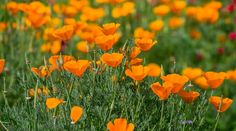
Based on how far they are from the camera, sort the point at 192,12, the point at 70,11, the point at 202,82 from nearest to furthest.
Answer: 1. the point at 202,82
2. the point at 70,11
3. the point at 192,12

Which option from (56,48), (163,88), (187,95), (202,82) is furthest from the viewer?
(202,82)

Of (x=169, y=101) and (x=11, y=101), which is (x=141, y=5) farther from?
(x=169, y=101)

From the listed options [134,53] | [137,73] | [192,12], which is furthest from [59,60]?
[192,12]

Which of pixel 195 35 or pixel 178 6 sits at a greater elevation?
pixel 178 6

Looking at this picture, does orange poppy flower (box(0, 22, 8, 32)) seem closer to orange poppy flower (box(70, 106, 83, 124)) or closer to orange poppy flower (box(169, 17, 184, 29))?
orange poppy flower (box(169, 17, 184, 29))

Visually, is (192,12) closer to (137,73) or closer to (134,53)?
(134,53)

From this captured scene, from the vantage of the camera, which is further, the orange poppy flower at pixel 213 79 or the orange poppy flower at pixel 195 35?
the orange poppy flower at pixel 195 35

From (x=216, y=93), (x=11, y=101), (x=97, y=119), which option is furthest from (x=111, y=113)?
(x=216, y=93)

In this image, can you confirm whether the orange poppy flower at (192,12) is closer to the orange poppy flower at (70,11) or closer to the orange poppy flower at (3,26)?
the orange poppy flower at (70,11)

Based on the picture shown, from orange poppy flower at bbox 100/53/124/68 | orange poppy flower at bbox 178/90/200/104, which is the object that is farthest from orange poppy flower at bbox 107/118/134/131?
orange poppy flower at bbox 178/90/200/104

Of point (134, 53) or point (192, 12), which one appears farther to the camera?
point (192, 12)

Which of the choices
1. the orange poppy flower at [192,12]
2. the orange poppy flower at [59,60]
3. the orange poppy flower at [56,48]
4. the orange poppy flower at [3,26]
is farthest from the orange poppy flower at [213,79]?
the orange poppy flower at [192,12]

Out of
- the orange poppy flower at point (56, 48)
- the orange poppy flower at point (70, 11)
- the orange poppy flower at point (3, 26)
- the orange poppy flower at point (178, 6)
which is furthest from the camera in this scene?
the orange poppy flower at point (178, 6)

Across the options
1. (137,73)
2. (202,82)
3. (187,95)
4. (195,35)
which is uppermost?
(137,73)
